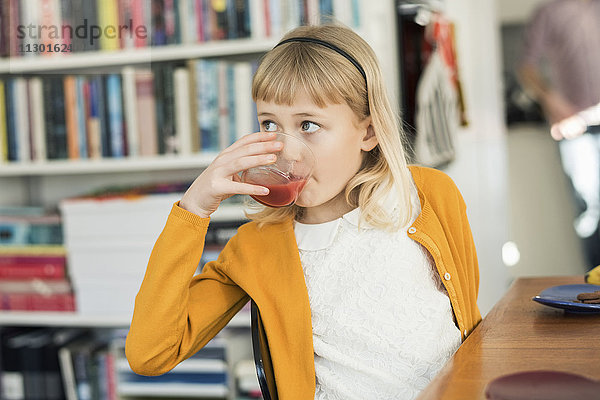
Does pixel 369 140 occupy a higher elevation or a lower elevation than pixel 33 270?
higher

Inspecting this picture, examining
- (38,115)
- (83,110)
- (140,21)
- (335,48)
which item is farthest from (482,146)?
(335,48)

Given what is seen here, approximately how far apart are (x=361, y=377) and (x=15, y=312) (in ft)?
4.79

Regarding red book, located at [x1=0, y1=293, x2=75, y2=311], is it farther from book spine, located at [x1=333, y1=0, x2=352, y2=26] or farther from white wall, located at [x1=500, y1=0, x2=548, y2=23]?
white wall, located at [x1=500, y1=0, x2=548, y2=23]

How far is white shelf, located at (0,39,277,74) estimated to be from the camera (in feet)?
6.36

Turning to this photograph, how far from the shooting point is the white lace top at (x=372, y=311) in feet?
3.51

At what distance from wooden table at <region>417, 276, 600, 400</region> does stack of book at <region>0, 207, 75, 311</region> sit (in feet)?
4.70

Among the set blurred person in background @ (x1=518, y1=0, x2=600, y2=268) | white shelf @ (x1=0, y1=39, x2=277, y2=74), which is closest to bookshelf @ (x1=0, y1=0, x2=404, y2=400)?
white shelf @ (x1=0, y1=39, x2=277, y2=74)

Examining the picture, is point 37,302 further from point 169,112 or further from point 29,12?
point 29,12

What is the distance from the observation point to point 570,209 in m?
4.16

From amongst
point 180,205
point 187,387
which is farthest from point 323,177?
point 187,387

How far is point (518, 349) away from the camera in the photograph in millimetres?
838

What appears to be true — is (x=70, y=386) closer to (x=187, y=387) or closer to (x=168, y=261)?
(x=187, y=387)

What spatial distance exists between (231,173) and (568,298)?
1.75 ft

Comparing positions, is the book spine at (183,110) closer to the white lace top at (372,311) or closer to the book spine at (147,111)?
the book spine at (147,111)
